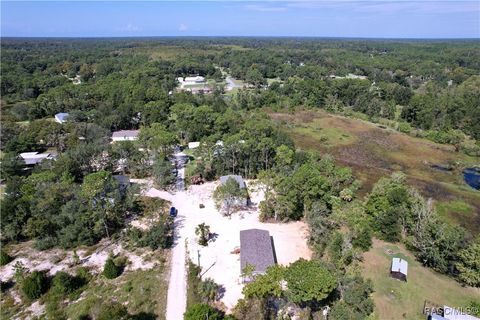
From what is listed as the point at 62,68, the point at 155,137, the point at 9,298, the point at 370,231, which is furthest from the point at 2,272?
the point at 62,68

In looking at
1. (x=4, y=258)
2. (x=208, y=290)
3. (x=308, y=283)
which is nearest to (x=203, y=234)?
(x=208, y=290)

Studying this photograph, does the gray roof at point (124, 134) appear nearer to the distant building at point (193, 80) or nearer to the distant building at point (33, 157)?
the distant building at point (33, 157)

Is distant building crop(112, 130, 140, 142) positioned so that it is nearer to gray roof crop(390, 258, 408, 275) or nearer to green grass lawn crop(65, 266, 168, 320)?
green grass lawn crop(65, 266, 168, 320)

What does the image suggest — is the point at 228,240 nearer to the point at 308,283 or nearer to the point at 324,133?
the point at 308,283

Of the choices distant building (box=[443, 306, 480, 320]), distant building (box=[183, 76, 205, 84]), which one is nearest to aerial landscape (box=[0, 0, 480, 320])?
distant building (box=[443, 306, 480, 320])

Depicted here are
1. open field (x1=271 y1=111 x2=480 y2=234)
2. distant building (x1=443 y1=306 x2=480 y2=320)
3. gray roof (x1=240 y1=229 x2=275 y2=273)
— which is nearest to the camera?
distant building (x1=443 y1=306 x2=480 y2=320)

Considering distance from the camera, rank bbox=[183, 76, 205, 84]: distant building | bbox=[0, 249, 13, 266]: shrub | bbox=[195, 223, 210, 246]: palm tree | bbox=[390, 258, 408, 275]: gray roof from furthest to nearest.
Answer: bbox=[183, 76, 205, 84]: distant building < bbox=[195, 223, 210, 246]: palm tree < bbox=[0, 249, 13, 266]: shrub < bbox=[390, 258, 408, 275]: gray roof
